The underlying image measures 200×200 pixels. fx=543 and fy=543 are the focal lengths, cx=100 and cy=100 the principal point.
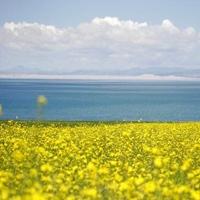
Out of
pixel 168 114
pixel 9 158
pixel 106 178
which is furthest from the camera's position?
pixel 168 114

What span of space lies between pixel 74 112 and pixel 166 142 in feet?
368

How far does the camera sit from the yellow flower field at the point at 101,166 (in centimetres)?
945

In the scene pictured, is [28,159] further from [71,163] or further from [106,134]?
[106,134]

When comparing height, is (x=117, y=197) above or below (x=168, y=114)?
above

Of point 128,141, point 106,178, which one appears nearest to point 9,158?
point 106,178

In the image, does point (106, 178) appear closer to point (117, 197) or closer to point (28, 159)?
point (117, 197)

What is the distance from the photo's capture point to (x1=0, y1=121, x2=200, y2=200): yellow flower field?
945 centimetres

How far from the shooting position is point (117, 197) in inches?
392

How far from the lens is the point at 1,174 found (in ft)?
33.6

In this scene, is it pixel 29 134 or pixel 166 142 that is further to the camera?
pixel 29 134

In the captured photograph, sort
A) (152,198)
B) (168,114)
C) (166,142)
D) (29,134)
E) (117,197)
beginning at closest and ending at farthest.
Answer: (152,198), (117,197), (166,142), (29,134), (168,114)

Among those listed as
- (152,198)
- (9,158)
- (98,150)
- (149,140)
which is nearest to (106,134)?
(149,140)

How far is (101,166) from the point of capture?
12523mm

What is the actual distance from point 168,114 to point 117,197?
122 meters
